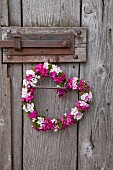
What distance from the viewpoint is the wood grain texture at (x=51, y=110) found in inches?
50.8

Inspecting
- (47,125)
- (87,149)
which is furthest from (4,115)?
(87,149)

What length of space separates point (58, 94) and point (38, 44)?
0.24 meters

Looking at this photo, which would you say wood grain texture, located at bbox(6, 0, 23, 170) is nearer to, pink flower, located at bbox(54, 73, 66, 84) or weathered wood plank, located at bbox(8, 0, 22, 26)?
weathered wood plank, located at bbox(8, 0, 22, 26)

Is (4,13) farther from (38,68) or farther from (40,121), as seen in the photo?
(40,121)

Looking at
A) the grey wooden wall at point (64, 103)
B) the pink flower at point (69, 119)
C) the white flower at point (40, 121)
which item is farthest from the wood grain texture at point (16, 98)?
the pink flower at point (69, 119)

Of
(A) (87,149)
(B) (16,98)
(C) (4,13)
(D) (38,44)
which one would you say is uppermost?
(C) (4,13)

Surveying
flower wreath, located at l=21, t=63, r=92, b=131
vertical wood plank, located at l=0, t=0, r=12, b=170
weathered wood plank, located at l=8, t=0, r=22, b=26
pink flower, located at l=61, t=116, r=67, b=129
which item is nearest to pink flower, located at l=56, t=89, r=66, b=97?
flower wreath, located at l=21, t=63, r=92, b=131

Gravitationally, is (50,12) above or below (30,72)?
above

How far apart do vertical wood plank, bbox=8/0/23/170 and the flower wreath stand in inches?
2.2

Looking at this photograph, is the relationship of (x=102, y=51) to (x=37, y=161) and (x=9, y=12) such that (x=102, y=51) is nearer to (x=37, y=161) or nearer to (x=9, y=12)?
(x=9, y=12)

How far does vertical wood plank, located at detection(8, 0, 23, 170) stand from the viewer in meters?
1.29

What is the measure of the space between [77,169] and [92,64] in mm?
500

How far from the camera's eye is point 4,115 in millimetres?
1349

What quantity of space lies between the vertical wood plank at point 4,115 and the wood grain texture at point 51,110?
0.25 feet
